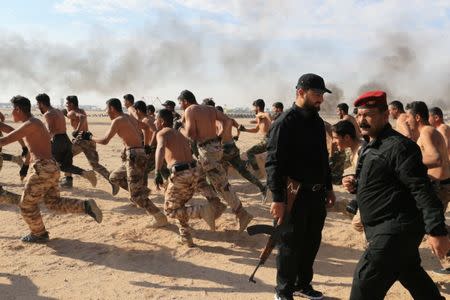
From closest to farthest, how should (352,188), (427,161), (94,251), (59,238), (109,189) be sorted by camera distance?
1. (352,188)
2. (427,161)
3. (94,251)
4. (59,238)
5. (109,189)

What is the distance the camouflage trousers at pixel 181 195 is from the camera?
5.59 metres

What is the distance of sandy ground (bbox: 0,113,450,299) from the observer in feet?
14.6

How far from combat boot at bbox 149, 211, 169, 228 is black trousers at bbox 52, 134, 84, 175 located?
106 inches

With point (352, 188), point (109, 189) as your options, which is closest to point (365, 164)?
point (352, 188)

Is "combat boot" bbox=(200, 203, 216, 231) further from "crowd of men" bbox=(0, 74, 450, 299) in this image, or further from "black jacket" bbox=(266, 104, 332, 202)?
"black jacket" bbox=(266, 104, 332, 202)

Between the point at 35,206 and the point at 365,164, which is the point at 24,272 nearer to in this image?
the point at 35,206

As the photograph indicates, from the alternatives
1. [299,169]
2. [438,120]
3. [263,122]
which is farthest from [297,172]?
[263,122]

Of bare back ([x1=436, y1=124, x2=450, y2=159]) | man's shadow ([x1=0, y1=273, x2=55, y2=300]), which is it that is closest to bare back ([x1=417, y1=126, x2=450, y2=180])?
bare back ([x1=436, y1=124, x2=450, y2=159])

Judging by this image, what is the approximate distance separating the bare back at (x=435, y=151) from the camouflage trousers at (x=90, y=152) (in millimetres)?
6059

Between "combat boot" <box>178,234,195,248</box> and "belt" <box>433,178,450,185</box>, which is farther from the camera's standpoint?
"combat boot" <box>178,234,195,248</box>

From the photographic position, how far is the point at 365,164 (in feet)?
9.52

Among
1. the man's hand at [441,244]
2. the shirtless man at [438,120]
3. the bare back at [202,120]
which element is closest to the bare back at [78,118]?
the bare back at [202,120]

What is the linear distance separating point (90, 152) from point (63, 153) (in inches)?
23.1

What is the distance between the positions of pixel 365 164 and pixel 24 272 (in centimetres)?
394
